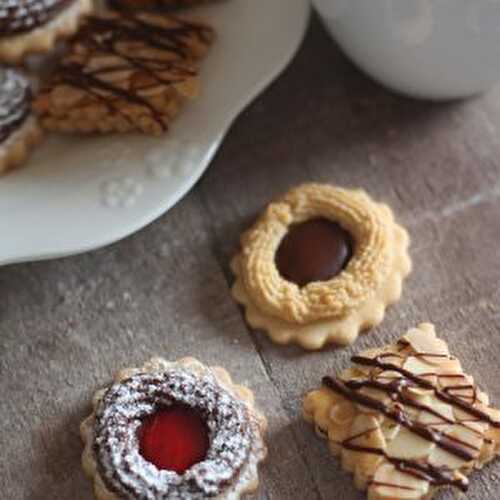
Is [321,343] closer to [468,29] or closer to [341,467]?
[341,467]

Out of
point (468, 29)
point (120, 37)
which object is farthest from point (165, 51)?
point (468, 29)

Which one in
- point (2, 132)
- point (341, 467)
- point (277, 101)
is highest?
point (2, 132)

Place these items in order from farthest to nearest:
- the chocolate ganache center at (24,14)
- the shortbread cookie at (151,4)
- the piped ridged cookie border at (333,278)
Answer: the shortbread cookie at (151,4), the chocolate ganache center at (24,14), the piped ridged cookie border at (333,278)

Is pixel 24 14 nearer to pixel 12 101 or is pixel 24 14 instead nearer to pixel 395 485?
pixel 12 101

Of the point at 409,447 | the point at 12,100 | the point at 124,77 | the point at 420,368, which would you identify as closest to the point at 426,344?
the point at 420,368

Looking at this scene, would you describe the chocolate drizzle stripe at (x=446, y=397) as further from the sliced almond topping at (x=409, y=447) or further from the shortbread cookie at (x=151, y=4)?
the shortbread cookie at (x=151, y=4)

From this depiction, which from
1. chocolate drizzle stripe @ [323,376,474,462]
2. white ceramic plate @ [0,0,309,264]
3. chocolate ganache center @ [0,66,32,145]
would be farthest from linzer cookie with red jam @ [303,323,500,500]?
chocolate ganache center @ [0,66,32,145]

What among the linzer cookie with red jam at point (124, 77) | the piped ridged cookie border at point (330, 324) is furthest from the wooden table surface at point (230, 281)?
the linzer cookie with red jam at point (124, 77)
